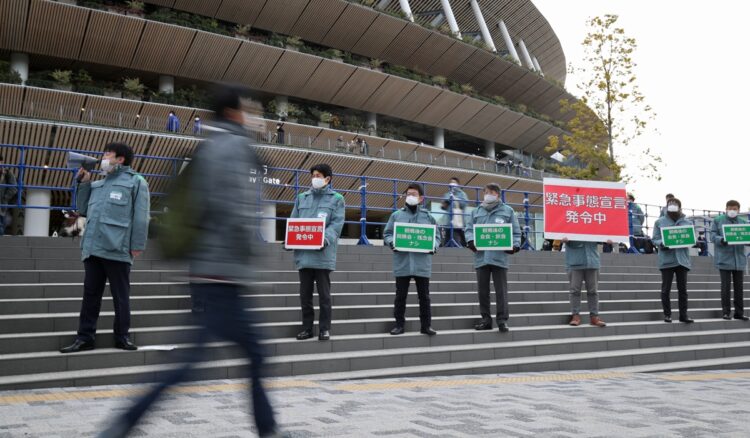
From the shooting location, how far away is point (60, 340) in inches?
252

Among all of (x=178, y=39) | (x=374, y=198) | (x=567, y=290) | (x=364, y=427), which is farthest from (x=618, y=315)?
(x=178, y=39)

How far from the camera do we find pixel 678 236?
10.3 metres

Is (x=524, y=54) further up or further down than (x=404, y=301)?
further up

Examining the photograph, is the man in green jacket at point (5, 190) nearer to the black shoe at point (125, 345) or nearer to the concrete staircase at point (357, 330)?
the concrete staircase at point (357, 330)

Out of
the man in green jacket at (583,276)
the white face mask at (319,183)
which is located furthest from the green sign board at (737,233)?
the white face mask at (319,183)

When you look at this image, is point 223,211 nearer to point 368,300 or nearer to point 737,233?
point 368,300

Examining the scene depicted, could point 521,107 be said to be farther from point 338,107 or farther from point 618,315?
point 618,315

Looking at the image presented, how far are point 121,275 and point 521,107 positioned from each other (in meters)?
41.9

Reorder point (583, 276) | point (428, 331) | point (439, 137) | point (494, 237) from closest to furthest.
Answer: point (428, 331) < point (494, 237) < point (583, 276) < point (439, 137)

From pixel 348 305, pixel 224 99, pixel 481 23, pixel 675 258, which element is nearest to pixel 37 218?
pixel 348 305

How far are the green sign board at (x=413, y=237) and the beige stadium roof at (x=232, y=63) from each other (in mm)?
22080

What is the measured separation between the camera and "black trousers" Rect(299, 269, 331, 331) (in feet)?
24.4

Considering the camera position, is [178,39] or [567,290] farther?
[178,39]

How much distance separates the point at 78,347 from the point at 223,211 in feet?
12.9
